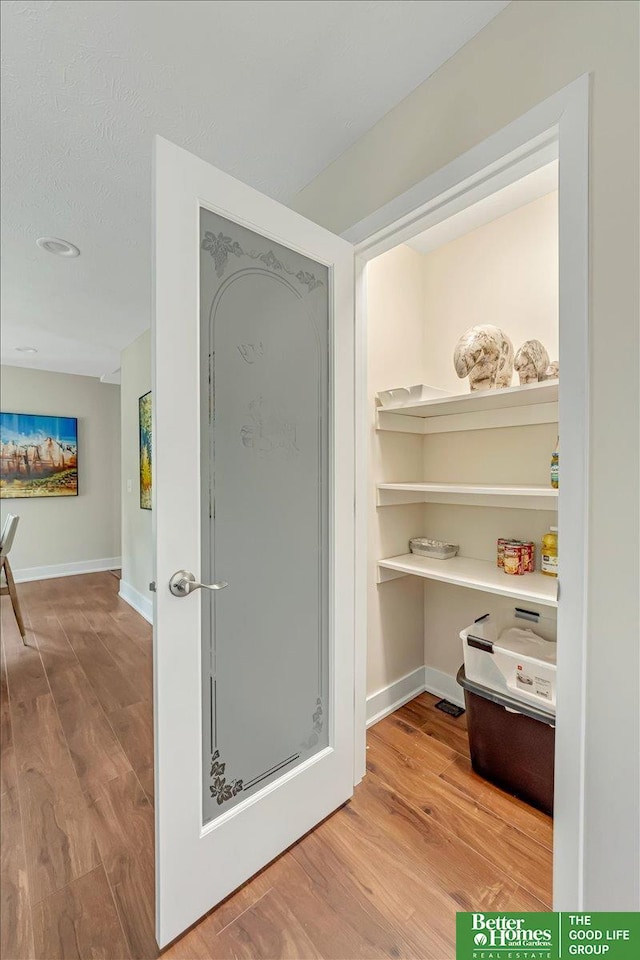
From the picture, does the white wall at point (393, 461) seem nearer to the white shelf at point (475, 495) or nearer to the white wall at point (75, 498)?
the white shelf at point (475, 495)

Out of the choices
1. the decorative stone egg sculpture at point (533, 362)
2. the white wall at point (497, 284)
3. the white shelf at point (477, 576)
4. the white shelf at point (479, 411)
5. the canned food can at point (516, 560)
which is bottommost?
the white shelf at point (477, 576)

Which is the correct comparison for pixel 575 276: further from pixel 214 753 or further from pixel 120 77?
pixel 214 753

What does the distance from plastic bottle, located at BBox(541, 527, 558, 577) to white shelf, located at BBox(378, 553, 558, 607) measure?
33 millimetres

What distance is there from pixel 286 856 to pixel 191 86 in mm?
2491

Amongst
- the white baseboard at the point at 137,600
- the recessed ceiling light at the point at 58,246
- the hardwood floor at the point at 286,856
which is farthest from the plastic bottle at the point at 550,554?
the white baseboard at the point at 137,600

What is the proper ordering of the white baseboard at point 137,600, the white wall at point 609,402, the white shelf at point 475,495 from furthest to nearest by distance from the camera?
the white baseboard at point 137,600, the white shelf at point 475,495, the white wall at point 609,402

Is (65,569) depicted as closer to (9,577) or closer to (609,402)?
(9,577)

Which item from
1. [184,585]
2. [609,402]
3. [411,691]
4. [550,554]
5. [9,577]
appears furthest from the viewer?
[9,577]

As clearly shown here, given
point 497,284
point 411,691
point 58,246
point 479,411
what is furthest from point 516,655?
point 58,246

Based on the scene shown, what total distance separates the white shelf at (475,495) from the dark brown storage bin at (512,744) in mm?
779

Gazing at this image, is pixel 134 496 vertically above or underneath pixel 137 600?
above

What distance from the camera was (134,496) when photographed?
414 centimetres

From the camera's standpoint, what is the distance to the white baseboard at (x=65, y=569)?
491 centimetres

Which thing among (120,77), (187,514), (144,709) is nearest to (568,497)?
(187,514)
